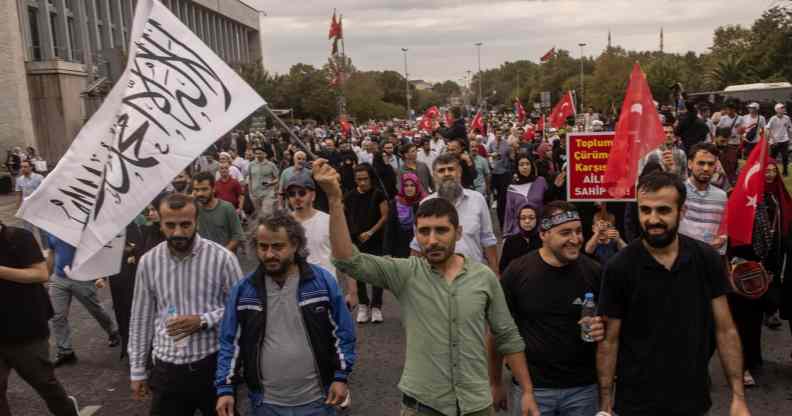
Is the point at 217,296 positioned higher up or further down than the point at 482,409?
higher up

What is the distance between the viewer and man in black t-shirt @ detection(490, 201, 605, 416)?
3.64m

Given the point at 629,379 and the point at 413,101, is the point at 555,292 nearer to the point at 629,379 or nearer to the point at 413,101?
the point at 629,379

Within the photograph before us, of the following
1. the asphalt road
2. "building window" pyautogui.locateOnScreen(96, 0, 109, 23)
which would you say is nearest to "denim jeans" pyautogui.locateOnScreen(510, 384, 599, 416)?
the asphalt road

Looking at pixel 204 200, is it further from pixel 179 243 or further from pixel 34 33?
pixel 34 33

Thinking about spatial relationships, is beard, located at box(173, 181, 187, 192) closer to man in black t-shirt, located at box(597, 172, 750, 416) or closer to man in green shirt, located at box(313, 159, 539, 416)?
man in green shirt, located at box(313, 159, 539, 416)

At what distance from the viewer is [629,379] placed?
3.29 metres

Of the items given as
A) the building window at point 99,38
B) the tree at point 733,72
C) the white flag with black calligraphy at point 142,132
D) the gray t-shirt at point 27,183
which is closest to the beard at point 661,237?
the white flag with black calligraphy at point 142,132

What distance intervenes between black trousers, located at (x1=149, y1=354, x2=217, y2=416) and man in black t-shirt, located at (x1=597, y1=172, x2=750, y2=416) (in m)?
2.08

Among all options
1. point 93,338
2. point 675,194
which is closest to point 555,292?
point 675,194

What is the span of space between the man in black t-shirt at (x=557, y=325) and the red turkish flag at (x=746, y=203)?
7.33 ft

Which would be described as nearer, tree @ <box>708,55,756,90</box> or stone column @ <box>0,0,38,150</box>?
stone column @ <box>0,0,38,150</box>

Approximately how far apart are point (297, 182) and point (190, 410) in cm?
211

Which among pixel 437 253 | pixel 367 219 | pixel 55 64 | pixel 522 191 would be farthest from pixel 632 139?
pixel 55 64

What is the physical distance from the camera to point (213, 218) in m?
6.45
